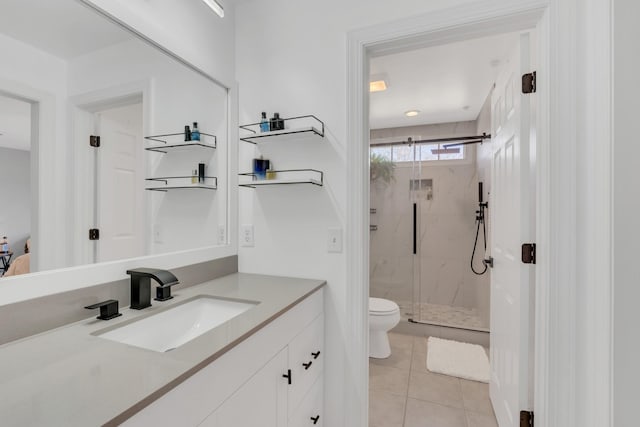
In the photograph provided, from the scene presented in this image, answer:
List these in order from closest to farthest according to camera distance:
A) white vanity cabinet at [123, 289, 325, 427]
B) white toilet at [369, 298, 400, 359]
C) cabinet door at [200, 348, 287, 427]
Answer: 1. white vanity cabinet at [123, 289, 325, 427]
2. cabinet door at [200, 348, 287, 427]
3. white toilet at [369, 298, 400, 359]

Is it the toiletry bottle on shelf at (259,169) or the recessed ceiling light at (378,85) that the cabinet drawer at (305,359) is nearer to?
A: the toiletry bottle on shelf at (259,169)

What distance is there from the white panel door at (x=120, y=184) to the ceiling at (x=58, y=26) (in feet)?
0.73

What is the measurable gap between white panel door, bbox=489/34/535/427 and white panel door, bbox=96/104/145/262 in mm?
1708

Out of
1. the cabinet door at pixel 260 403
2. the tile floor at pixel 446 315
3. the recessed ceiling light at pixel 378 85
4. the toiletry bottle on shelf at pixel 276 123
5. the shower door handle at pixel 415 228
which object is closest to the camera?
the cabinet door at pixel 260 403

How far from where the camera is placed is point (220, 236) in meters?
1.70

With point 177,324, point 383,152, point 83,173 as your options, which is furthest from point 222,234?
point 383,152

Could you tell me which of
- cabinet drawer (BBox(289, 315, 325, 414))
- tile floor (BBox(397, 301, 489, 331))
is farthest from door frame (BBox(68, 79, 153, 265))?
tile floor (BBox(397, 301, 489, 331))

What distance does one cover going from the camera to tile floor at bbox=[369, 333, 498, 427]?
182cm

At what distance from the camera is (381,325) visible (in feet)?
8.14

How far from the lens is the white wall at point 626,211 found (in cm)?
98

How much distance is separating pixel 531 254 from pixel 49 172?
1879mm


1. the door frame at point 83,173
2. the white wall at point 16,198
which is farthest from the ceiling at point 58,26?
the white wall at point 16,198

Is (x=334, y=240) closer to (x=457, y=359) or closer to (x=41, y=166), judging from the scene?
(x=41, y=166)

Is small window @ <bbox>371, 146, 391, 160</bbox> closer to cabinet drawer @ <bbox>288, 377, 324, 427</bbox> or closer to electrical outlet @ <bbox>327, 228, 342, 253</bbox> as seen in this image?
electrical outlet @ <bbox>327, 228, 342, 253</bbox>
